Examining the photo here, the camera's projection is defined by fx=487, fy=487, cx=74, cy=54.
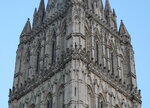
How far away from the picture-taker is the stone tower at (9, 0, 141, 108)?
4578cm

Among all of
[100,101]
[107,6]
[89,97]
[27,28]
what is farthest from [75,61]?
[107,6]

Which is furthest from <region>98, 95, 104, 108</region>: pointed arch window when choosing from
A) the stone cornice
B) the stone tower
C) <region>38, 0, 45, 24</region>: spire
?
<region>38, 0, 45, 24</region>: spire

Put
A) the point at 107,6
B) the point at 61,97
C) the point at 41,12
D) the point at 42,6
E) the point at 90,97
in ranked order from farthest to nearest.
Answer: the point at 42,6 < the point at 107,6 < the point at 41,12 < the point at 90,97 < the point at 61,97

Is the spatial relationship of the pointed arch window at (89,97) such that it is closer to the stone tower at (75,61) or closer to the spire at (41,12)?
the stone tower at (75,61)

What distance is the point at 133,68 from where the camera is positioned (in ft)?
179

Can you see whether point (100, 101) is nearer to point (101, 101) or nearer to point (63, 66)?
point (101, 101)

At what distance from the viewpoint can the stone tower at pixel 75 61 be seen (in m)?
45.8

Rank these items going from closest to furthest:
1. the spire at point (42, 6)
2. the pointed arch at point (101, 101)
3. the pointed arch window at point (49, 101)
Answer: the pointed arch window at point (49, 101)
the pointed arch at point (101, 101)
the spire at point (42, 6)

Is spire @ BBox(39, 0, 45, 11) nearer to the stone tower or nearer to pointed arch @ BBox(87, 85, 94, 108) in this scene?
the stone tower

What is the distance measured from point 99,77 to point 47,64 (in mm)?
5895

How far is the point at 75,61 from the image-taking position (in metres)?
46.2

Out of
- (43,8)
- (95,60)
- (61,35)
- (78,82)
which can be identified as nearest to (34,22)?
(43,8)

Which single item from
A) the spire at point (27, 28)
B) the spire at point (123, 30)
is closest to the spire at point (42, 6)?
the spire at point (27, 28)

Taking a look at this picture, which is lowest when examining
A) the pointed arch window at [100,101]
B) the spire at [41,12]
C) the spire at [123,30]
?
the pointed arch window at [100,101]
